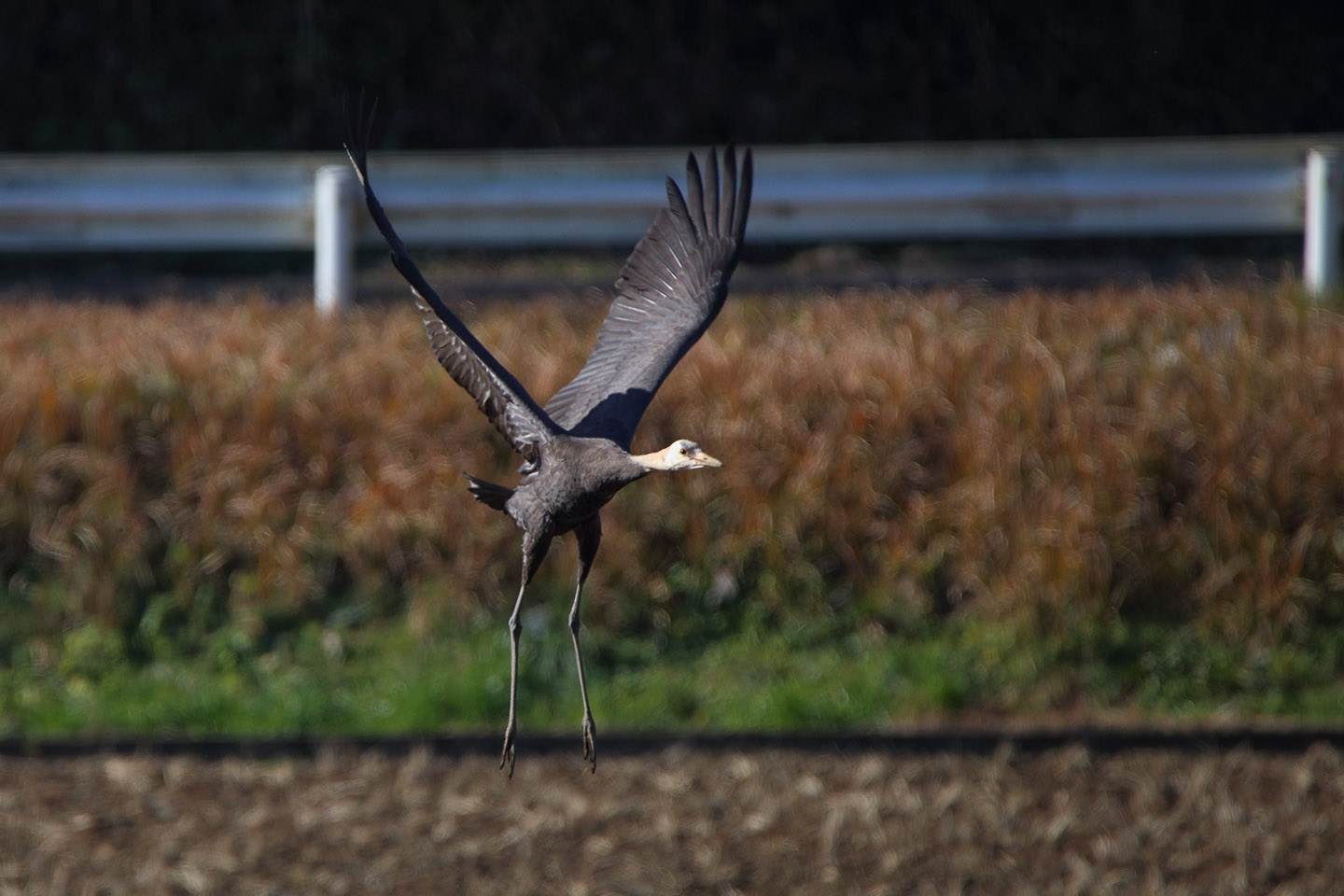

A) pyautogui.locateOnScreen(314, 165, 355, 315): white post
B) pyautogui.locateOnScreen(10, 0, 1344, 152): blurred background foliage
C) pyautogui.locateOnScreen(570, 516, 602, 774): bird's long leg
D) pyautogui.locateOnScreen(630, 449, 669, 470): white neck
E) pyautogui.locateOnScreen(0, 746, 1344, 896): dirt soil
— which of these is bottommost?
pyautogui.locateOnScreen(0, 746, 1344, 896): dirt soil

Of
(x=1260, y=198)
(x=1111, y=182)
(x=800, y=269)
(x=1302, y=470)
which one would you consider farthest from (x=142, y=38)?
(x=1302, y=470)

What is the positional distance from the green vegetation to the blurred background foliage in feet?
15.6

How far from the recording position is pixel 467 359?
2.28m

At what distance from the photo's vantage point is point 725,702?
6.31 m

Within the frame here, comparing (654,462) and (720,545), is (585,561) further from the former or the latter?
→ (720,545)

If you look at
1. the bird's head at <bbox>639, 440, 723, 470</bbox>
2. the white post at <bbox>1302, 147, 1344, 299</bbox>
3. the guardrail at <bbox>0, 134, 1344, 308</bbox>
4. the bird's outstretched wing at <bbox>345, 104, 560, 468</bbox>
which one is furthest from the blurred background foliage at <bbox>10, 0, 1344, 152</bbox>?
the bird's head at <bbox>639, 440, 723, 470</bbox>

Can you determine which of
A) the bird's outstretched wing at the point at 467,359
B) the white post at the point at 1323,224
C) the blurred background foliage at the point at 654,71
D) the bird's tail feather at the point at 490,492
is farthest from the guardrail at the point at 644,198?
the bird's tail feather at the point at 490,492

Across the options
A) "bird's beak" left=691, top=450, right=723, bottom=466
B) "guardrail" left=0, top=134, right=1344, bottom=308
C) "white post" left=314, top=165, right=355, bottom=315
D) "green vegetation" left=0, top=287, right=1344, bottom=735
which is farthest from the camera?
"guardrail" left=0, top=134, right=1344, bottom=308

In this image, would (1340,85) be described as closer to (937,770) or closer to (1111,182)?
(1111,182)

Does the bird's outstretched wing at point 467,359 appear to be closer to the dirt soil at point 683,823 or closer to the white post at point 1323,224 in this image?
the dirt soil at point 683,823

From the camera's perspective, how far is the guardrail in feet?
23.8

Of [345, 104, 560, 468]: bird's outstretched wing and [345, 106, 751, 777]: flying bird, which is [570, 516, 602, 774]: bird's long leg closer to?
[345, 106, 751, 777]: flying bird

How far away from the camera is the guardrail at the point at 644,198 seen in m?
7.25

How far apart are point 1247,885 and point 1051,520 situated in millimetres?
1634
